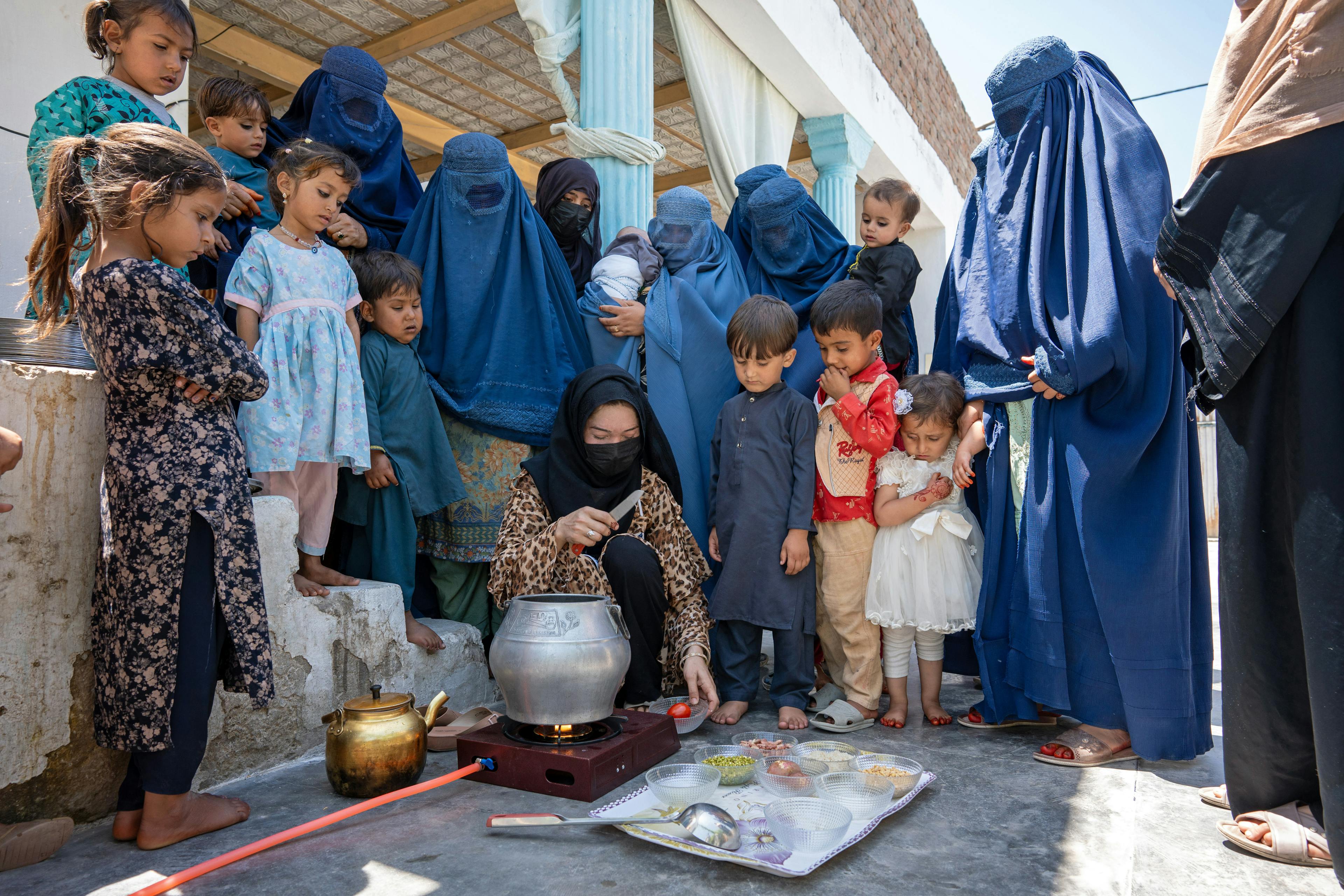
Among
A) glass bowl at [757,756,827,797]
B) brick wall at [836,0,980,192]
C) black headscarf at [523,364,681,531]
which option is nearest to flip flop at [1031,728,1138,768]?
glass bowl at [757,756,827,797]

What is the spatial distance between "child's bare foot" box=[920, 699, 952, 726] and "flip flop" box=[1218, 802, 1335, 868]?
3.00 ft

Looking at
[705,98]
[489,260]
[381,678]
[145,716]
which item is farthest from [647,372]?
[705,98]

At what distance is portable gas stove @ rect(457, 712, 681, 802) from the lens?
194 cm

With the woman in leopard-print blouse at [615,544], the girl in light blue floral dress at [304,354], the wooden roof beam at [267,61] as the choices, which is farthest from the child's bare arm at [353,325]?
the wooden roof beam at [267,61]

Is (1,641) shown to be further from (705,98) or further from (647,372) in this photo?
(705,98)

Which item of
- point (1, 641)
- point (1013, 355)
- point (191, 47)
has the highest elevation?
point (191, 47)

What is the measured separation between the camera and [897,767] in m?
1.96

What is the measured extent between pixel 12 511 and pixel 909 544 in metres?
2.25

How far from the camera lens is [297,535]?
248 centimetres

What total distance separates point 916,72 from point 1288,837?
30.0ft

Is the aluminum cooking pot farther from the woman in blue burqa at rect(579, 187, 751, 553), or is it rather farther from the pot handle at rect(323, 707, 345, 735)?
the woman in blue burqa at rect(579, 187, 751, 553)

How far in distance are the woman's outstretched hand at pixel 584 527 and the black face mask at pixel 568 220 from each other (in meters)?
1.50

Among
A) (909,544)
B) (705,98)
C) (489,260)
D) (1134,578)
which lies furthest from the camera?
(705,98)

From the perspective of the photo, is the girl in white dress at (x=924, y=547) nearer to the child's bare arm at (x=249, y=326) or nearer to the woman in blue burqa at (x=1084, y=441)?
the woman in blue burqa at (x=1084, y=441)
